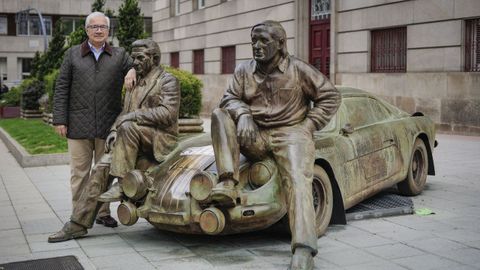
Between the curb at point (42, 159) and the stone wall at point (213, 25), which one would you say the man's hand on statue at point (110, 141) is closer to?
the curb at point (42, 159)

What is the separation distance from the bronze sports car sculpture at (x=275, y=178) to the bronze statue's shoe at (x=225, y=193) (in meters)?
0.06

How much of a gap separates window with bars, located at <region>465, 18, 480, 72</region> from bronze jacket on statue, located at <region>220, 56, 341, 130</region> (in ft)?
38.8

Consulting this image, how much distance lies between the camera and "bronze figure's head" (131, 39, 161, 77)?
6785mm

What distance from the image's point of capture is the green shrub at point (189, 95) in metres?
13.5

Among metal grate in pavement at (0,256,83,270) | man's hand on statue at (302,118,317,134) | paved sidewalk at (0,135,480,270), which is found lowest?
metal grate in pavement at (0,256,83,270)

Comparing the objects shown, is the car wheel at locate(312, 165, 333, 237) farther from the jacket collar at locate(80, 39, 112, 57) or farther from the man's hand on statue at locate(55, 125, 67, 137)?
the man's hand on statue at locate(55, 125, 67, 137)

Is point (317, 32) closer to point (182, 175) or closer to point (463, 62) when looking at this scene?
point (463, 62)

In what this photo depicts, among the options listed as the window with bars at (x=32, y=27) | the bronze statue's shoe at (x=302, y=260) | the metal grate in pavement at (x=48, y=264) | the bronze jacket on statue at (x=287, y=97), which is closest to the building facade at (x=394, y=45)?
the bronze jacket on statue at (x=287, y=97)

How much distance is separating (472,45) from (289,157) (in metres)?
12.7

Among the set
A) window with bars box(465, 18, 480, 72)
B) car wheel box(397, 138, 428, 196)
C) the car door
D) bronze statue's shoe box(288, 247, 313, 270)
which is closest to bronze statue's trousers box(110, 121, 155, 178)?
bronze statue's shoe box(288, 247, 313, 270)

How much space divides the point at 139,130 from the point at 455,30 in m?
12.7

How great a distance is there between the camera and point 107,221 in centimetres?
722

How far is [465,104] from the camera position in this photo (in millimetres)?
16875

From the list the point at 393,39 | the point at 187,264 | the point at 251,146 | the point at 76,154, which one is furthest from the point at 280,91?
the point at 393,39
